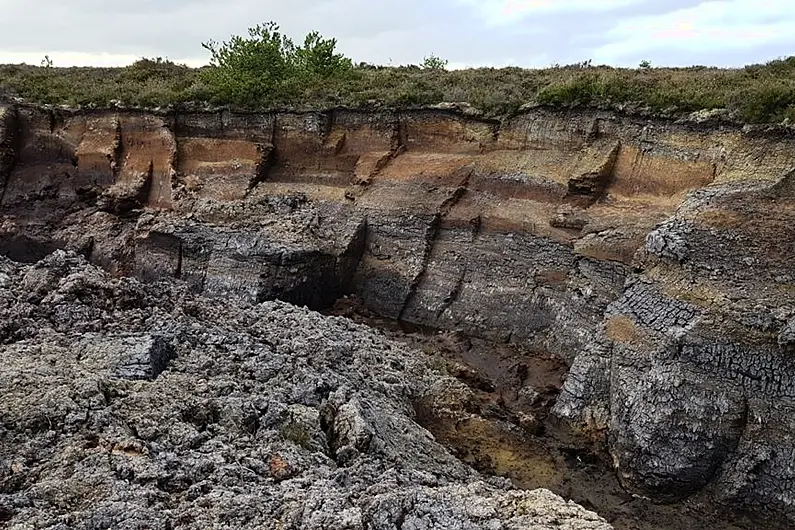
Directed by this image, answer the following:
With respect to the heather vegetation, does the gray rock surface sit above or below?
below

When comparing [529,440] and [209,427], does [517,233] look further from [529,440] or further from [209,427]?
[209,427]

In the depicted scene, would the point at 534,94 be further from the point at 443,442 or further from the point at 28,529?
the point at 28,529

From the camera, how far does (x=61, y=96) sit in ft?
80.6

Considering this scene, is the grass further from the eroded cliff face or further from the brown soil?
the brown soil

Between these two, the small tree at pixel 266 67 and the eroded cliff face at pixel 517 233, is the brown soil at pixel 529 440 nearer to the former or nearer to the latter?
the eroded cliff face at pixel 517 233

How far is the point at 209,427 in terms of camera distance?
10102mm

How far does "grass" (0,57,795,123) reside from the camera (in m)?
13.9

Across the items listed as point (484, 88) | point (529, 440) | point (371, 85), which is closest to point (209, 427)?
point (529, 440)

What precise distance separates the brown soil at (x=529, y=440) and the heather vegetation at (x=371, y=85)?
5959mm

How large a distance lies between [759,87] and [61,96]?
21.5m

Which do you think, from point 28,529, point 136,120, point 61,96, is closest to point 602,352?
point 28,529

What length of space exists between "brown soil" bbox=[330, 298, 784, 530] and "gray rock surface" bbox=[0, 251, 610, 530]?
3.33 ft

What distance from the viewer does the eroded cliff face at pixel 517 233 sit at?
1103 centimetres

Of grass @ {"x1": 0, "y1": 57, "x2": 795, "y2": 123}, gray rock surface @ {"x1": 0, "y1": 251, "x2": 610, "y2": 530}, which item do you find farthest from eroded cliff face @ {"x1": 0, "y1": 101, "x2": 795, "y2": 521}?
gray rock surface @ {"x1": 0, "y1": 251, "x2": 610, "y2": 530}
